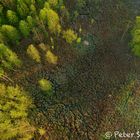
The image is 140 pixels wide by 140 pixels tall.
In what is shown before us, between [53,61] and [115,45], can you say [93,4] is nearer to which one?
[115,45]

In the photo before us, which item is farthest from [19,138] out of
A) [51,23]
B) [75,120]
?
[51,23]

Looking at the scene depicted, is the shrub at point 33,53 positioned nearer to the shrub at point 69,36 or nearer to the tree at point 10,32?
the tree at point 10,32

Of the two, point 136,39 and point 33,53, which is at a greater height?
point 136,39

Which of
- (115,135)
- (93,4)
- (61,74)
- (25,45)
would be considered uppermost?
(93,4)

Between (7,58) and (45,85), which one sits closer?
(7,58)

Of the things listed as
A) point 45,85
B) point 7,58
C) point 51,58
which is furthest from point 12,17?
point 45,85

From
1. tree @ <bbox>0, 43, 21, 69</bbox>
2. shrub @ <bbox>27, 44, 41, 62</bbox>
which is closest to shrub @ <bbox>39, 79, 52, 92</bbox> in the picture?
shrub @ <bbox>27, 44, 41, 62</bbox>

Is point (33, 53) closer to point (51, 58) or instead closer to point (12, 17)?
point (51, 58)

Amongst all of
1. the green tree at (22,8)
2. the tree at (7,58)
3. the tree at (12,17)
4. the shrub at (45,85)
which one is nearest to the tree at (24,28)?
the tree at (12,17)
